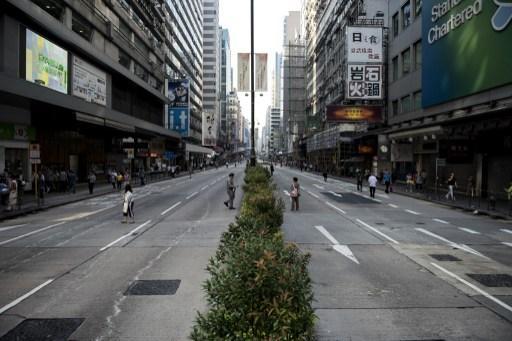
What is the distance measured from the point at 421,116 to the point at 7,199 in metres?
32.6

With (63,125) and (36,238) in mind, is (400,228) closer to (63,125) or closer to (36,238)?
(36,238)

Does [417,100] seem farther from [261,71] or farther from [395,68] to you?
[261,71]

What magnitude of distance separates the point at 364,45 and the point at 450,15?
10787mm

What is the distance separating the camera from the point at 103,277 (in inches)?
384

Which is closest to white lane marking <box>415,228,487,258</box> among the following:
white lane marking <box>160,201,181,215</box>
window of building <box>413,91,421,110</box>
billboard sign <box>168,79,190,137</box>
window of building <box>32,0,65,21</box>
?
white lane marking <box>160,201,181,215</box>

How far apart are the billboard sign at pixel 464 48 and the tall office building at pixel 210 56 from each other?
128m

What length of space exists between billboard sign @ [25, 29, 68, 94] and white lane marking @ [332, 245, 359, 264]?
24.7 meters

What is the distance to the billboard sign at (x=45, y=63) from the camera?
29.8 metres

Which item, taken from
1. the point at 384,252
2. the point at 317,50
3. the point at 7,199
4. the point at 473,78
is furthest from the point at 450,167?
the point at 317,50

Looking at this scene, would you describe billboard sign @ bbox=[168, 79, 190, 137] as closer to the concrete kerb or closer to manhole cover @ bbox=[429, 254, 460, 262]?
the concrete kerb

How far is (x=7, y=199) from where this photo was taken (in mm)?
23391

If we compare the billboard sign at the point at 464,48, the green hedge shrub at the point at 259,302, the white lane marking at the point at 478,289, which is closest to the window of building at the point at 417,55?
the billboard sign at the point at 464,48

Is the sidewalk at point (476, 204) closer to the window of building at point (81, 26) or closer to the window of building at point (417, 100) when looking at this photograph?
the window of building at point (417, 100)

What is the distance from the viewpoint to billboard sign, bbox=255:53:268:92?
21156 millimetres
